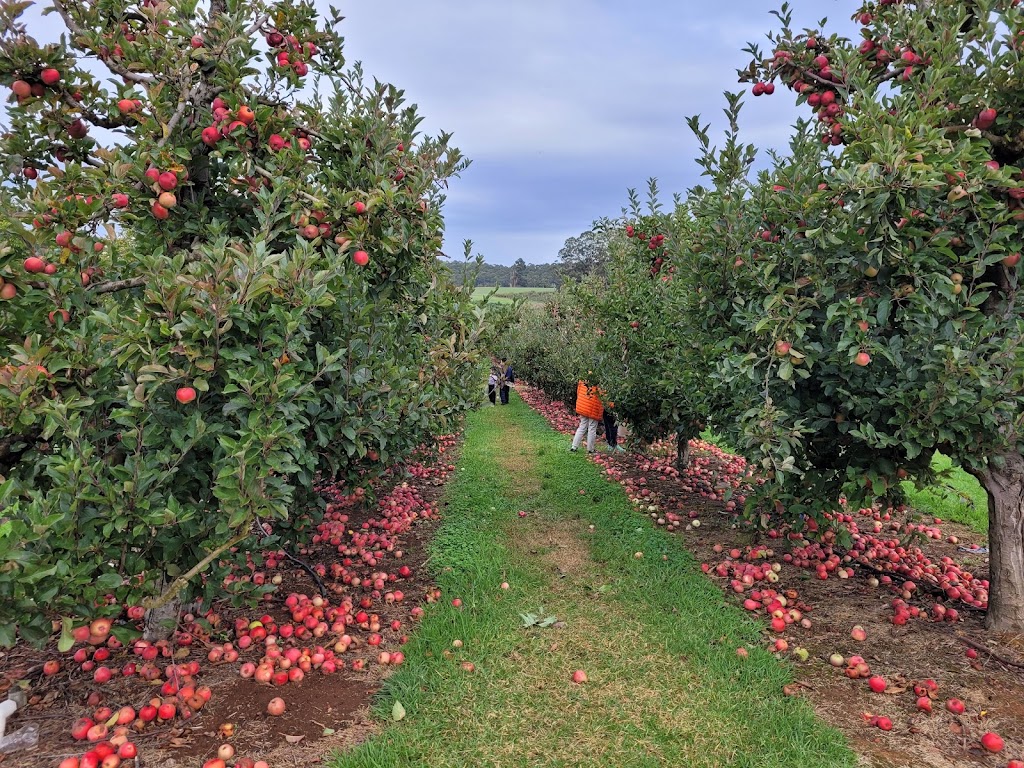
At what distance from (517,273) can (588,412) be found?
341ft

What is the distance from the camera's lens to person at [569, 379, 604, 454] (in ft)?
37.3

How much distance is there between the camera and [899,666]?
407cm

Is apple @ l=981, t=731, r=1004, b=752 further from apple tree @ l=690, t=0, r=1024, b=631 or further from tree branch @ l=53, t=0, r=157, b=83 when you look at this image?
tree branch @ l=53, t=0, r=157, b=83

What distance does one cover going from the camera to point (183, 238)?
13.4 ft

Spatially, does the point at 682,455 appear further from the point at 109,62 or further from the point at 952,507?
the point at 109,62

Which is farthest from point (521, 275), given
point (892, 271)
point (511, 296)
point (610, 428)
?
point (892, 271)

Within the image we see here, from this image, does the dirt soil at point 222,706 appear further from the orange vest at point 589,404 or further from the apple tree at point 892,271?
the orange vest at point 589,404

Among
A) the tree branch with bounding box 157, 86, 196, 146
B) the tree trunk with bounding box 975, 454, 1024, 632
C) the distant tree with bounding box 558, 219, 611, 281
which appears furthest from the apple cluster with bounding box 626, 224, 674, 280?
the distant tree with bounding box 558, 219, 611, 281

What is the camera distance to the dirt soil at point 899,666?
3326 mm

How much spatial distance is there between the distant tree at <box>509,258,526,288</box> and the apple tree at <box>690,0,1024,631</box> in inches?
4143

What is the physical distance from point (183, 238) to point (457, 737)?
3.95 meters

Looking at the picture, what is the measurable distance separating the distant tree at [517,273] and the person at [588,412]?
324ft

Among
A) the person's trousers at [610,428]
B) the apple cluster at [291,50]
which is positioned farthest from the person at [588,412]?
the apple cluster at [291,50]

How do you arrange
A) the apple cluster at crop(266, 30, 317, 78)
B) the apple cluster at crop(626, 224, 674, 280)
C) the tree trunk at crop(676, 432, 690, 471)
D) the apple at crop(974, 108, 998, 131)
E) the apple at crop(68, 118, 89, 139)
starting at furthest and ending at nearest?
the tree trunk at crop(676, 432, 690, 471) < the apple cluster at crop(626, 224, 674, 280) < the apple cluster at crop(266, 30, 317, 78) < the apple at crop(974, 108, 998, 131) < the apple at crop(68, 118, 89, 139)
